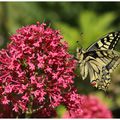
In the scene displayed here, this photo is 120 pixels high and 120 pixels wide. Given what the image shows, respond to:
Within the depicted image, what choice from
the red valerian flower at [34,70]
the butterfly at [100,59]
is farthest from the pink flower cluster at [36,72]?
the butterfly at [100,59]

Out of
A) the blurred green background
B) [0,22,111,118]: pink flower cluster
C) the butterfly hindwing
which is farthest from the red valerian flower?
the blurred green background

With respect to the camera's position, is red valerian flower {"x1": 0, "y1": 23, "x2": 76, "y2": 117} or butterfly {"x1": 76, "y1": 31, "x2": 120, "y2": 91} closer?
red valerian flower {"x1": 0, "y1": 23, "x2": 76, "y2": 117}

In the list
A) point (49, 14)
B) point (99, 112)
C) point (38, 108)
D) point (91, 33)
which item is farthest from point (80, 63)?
point (49, 14)

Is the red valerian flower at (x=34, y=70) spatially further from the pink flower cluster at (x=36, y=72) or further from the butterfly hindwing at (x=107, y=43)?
the butterfly hindwing at (x=107, y=43)

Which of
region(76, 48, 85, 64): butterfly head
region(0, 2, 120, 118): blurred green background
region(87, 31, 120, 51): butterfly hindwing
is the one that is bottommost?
region(76, 48, 85, 64): butterfly head

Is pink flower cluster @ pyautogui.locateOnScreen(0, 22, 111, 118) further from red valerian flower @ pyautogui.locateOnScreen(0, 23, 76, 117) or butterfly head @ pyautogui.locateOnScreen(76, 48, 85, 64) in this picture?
butterfly head @ pyautogui.locateOnScreen(76, 48, 85, 64)

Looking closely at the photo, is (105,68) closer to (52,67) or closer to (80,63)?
(80,63)

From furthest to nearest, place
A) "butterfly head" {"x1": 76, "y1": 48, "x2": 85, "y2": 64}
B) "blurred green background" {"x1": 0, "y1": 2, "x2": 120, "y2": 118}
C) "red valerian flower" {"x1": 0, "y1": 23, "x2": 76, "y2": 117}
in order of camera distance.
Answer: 1. "blurred green background" {"x1": 0, "y1": 2, "x2": 120, "y2": 118}
2. "butterfly head" {"x1": 76, "y1": 48, "x2": 85, "y2": 64}
3. "red valerian flower" {"x1": 0, "y1": 23, "x2": 76, "y2": 117}

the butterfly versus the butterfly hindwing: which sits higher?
the butterfly hindwing

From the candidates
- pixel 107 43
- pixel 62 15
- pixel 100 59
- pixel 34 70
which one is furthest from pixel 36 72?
pixel 62 15
